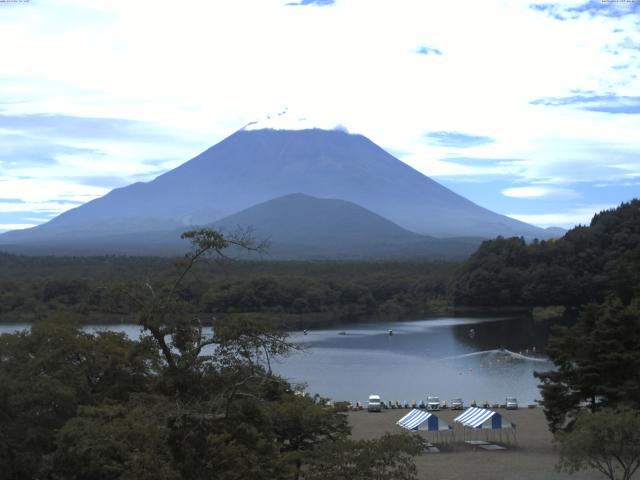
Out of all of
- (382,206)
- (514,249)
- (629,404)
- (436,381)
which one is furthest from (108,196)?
(629,404)

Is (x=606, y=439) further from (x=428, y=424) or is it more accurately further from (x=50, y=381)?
(x=50, y=381)

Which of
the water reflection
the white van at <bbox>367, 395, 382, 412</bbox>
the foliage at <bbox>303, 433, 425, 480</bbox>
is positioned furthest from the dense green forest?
the foliage at <bbox>303, 433, 425, 480</bbox>

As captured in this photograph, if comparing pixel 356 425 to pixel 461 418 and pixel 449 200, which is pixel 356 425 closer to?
pixel 461 418

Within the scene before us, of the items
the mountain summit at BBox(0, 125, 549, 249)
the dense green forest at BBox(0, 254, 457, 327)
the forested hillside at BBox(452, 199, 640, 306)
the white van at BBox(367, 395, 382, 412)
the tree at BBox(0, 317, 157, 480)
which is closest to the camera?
the tree at BBox(0, 317, 157, 480)

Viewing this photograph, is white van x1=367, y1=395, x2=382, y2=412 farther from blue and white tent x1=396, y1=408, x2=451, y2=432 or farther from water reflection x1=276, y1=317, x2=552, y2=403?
blue and white tent x1=396, y1=408, x2=451, y2=432

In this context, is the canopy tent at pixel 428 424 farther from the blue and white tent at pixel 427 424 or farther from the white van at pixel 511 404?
the white van at pixel 511 404

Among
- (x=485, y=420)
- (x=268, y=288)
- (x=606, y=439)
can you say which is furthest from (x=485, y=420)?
(x=268, y=288)

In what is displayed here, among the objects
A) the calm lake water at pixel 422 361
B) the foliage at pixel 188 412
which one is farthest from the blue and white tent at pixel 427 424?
the foliage at pixel 188 412

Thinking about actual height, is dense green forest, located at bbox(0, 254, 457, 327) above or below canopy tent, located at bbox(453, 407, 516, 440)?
above
